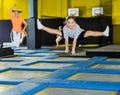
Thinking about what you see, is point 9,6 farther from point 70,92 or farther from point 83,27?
point 70,92

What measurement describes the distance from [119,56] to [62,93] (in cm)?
340

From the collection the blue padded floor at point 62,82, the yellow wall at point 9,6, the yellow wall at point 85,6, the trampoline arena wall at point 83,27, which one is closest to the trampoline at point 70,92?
the blue padded floor at point 62,82

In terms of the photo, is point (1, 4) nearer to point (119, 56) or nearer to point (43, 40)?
point (43, 40)

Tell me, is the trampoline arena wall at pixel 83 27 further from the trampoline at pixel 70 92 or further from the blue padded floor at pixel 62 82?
the trampoline at pixel 70 92

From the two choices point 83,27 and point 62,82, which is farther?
point 83,27

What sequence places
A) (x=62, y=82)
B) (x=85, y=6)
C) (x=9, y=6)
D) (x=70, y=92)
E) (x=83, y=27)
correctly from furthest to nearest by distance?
(x=9, y=6) < (x=85, y=6) < (x=83, y=27) < (x=62, y=82) < (x=70, y=92)

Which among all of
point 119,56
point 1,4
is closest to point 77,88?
point 119,56

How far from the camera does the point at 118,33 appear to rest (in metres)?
11.3

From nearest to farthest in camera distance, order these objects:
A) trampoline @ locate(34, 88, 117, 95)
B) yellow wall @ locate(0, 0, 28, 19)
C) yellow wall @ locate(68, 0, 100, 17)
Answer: trampoline @ locate(34, 88, 117, 95) < yellow wall @ locate(68, 0, 100, 17) < yellow wall @ locate(0, 0, 28, 19)

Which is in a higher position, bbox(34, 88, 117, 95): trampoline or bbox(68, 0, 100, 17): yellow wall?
bbox(68, 0, 100, 17): yellow wall

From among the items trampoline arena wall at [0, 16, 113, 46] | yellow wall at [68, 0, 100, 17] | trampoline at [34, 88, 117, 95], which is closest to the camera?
trampoline at [34, 88, 117, 95]

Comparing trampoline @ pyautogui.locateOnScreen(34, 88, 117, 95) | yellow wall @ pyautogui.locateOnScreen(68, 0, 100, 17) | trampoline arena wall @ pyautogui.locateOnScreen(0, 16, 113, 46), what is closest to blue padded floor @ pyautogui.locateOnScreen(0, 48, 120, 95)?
trampoline @ pyautogui.locateOnScreen(34, 88, 117, 95)

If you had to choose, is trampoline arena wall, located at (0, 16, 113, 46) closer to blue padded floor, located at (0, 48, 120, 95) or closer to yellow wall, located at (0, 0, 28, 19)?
yellow wall, located at (0, 0, 28, 19)

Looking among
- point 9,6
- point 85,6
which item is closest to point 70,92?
point 85,6
